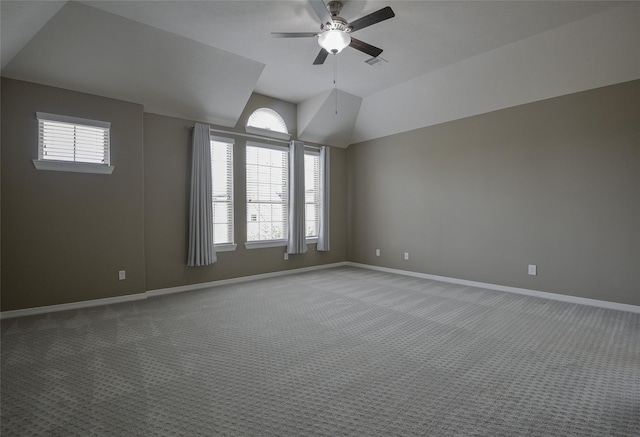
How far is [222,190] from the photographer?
5402 millimetres

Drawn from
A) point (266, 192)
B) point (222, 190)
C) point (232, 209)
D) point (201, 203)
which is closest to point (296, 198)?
point (266, 192)

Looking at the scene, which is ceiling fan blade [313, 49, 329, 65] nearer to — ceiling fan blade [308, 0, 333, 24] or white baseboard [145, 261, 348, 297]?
ceiling fan blade [308, 0, 333, 24]

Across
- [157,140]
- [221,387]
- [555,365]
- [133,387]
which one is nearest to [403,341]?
[555,365]

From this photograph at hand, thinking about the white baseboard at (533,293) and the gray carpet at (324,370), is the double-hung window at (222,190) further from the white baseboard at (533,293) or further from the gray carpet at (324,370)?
the white baseboard at (533,293)

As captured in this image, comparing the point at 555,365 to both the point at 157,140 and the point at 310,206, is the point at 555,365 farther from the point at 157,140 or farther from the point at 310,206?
the point at 157,140

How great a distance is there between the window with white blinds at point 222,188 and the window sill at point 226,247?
8 cm

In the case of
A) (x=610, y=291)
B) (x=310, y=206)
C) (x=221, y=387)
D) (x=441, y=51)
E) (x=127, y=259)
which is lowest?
(x=221, y=387)

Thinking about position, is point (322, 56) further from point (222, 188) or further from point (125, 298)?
point (125, 298)

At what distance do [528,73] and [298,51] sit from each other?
3.10 m

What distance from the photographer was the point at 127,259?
14.4 ft

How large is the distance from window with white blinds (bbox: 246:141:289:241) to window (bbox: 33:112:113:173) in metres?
2.18

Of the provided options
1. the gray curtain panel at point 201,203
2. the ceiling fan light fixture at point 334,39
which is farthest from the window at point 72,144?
the ceiling fan light fixture at point 334,39

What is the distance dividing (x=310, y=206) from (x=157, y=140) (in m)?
3.13

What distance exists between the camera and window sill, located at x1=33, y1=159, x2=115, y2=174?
3.77m
